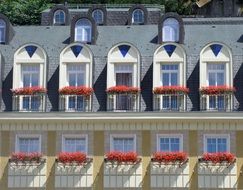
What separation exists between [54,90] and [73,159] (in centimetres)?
381

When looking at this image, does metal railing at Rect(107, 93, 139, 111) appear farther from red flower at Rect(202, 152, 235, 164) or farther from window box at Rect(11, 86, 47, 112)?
red flower at Rect(202, 152, 235, 164)

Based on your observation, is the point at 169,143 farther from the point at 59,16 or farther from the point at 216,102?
the point at 59,16

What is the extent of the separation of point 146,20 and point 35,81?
909cm

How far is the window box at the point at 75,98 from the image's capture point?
42438mm

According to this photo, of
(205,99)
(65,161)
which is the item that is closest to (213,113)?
(205,99)

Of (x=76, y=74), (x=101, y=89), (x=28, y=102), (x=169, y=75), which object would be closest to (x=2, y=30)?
(x=28, y=102)

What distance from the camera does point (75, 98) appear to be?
42594 millimetres

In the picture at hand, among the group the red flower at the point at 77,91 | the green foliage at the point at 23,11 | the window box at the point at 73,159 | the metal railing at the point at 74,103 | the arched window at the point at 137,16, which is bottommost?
the window box at the point at 73,159

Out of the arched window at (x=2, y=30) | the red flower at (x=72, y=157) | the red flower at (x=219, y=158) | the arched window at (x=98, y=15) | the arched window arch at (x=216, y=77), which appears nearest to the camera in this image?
the red flower at (x=219, y=158)

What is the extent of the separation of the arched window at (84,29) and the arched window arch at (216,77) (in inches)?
241

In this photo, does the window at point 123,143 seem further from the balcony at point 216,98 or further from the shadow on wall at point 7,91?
the shadow on wall at point 7,91

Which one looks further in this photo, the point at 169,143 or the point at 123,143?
the point at 123,143

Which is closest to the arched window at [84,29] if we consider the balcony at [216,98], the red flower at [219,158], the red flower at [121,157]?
the red flower at [121,157]

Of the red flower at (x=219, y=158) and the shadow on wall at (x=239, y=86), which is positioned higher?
the shadow on wall at (x=239, y=86)
